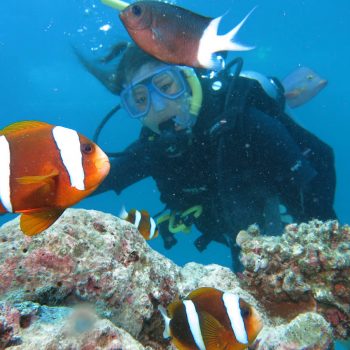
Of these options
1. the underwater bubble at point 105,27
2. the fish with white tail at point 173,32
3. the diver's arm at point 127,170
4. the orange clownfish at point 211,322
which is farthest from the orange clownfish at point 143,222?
the underwater bubble at point 105,27

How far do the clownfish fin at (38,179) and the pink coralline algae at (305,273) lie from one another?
2.19 meters

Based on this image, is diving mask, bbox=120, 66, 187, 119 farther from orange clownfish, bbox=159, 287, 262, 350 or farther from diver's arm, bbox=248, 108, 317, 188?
orange clownfish, bbox=159, 287, 262, 350

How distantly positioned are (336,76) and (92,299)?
51275 mm

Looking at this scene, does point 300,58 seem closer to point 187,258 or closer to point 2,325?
point 187,258

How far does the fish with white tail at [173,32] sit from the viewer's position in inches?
69.7

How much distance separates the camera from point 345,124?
78812mm

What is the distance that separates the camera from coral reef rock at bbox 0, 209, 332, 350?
212 centimetres

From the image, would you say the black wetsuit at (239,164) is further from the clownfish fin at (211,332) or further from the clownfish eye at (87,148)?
the clownfish eye at (87,148)

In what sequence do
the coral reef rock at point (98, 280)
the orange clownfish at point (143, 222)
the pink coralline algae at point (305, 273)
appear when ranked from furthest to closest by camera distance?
the orange clownfish at point (143, 222)
the pink coralline algae at point (305, 273)
the coral reef rock at point (98, 280)

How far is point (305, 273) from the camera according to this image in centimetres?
304

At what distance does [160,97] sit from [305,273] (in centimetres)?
302

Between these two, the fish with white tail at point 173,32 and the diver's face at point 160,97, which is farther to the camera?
the diver's face at point 160,97

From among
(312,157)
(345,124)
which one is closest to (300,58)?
(312,157)

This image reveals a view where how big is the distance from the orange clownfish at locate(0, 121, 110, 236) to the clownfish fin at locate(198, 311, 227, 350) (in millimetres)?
933
